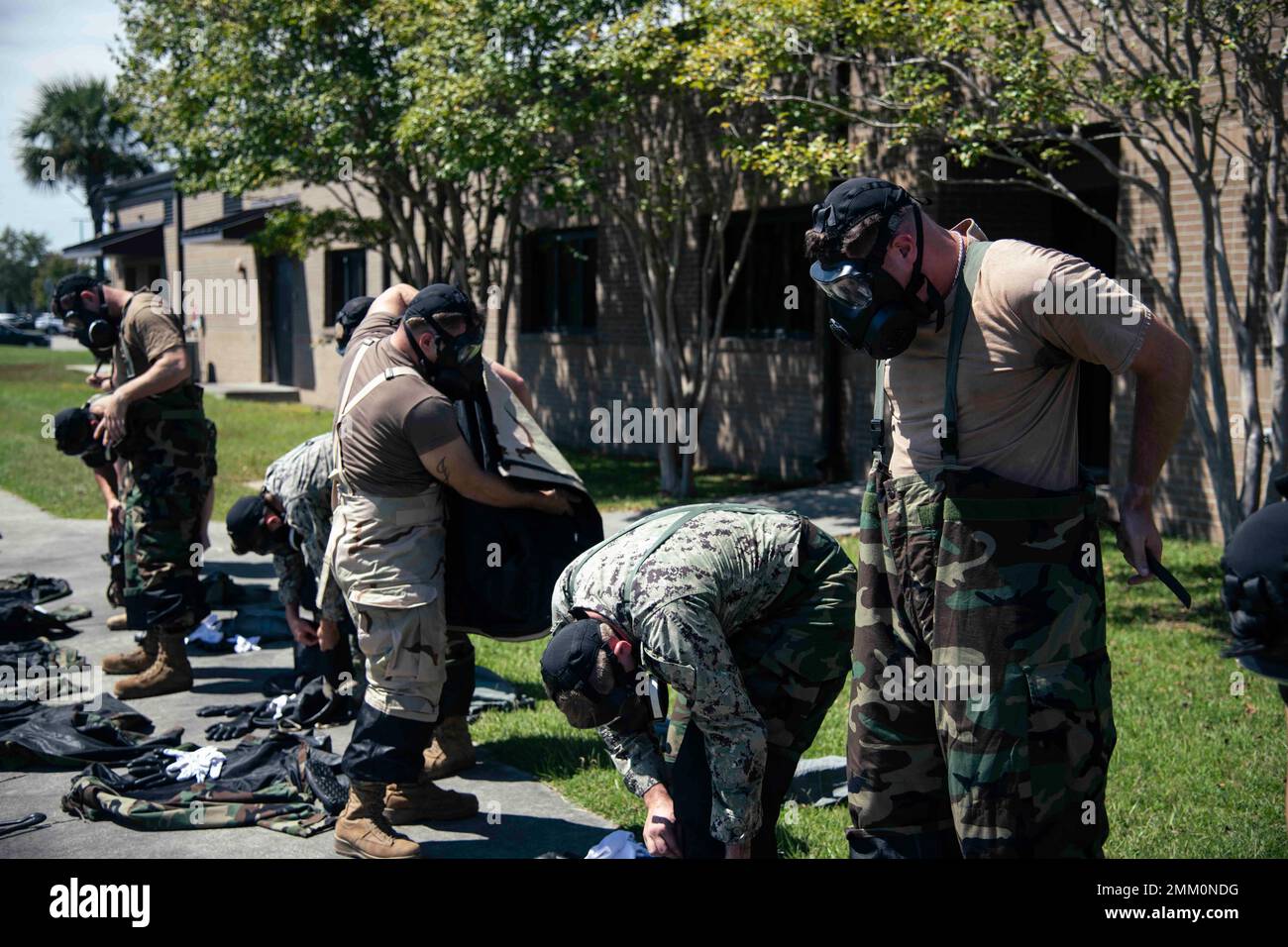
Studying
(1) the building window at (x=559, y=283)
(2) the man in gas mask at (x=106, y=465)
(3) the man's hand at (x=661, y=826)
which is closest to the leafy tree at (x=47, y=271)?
(1) the building window at (x=559, y=283)

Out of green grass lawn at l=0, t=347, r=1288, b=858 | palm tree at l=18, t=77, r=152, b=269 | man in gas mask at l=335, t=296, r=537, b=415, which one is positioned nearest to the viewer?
green grass lawn at l=0, t=347, r=1288, b=858

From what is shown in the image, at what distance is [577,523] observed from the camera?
487 centimetres

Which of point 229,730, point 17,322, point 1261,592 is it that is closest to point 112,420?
point 229,730

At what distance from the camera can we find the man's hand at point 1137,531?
3.00 meters

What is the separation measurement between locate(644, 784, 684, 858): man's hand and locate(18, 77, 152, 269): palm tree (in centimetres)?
4715

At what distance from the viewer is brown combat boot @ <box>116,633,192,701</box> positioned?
260 inches

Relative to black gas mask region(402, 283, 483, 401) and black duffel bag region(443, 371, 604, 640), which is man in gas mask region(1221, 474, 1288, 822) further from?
black gas mask region(402, 283, 483, 401)

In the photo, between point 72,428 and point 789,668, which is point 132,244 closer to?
point 72,428

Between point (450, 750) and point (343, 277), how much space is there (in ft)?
68.4

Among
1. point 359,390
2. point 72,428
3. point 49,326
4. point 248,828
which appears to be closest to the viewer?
point 359,390

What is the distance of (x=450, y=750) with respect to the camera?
5.48m

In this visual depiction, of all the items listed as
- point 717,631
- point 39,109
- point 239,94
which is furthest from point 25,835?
point 39,109

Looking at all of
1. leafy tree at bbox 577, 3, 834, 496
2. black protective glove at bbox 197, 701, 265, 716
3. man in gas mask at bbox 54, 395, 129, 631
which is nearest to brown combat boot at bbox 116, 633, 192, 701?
black protective glove at bbox 197, 701, 265, 716
